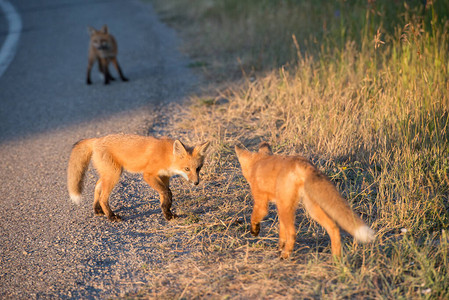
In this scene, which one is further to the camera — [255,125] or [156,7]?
[156,7]

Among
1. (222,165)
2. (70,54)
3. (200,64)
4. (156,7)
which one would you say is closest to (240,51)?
(200,64)

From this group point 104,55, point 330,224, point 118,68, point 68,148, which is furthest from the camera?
point 118,68

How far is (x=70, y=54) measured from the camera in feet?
38.3

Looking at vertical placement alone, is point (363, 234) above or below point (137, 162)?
above

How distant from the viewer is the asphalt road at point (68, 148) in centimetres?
365

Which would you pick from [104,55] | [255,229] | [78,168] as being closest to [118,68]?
[104,55]

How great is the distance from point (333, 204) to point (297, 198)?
0.31m

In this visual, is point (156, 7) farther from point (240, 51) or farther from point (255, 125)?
point (255, 125)

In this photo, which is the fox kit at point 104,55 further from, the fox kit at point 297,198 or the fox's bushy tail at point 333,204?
the fox's bushy tail at point 333,204

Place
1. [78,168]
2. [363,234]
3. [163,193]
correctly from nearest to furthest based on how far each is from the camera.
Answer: [363,234] → [163,193] → [78,168]

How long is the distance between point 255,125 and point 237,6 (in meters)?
7.86

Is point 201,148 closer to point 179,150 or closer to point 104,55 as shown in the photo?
point 179,150

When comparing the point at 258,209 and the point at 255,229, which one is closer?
the point at 258,209

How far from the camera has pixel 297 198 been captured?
3516 mm
